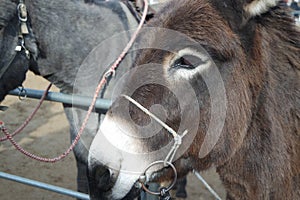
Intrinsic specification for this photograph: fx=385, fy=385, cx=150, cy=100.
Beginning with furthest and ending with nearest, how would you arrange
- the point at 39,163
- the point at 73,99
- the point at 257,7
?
1. the point at 39,163
2. the point at 73,99
3. the point at 257,7

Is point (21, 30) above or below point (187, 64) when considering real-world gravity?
below

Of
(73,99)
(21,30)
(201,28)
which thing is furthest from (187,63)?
(21,30)

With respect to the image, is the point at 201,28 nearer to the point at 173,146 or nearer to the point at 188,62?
the point at 188,62

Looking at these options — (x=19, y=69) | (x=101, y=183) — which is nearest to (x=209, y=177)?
(x=19, y=69)

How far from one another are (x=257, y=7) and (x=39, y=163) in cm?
322

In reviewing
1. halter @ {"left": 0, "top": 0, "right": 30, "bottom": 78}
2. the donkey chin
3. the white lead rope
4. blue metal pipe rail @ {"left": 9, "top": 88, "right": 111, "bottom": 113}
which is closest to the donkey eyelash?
the white lead rope

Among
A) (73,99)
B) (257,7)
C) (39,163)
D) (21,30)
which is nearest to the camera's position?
(257,7)

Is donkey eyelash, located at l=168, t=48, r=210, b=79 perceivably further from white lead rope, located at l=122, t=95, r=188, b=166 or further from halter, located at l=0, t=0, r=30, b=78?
halter, located at l=0, t=0, r=30, b=78

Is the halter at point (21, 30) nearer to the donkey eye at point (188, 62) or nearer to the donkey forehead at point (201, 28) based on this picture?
the donkey forehead at point (201, 28)

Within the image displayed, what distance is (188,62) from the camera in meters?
1.39

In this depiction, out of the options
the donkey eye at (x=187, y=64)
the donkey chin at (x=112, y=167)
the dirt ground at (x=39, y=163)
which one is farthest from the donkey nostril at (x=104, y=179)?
the dirt ground at (x=39, y=163)

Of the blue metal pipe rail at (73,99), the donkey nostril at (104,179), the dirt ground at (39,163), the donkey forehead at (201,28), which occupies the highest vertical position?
the donkey forehead at (201,28)

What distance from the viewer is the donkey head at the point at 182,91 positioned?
4.53ft

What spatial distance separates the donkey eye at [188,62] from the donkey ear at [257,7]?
0.24 metres
